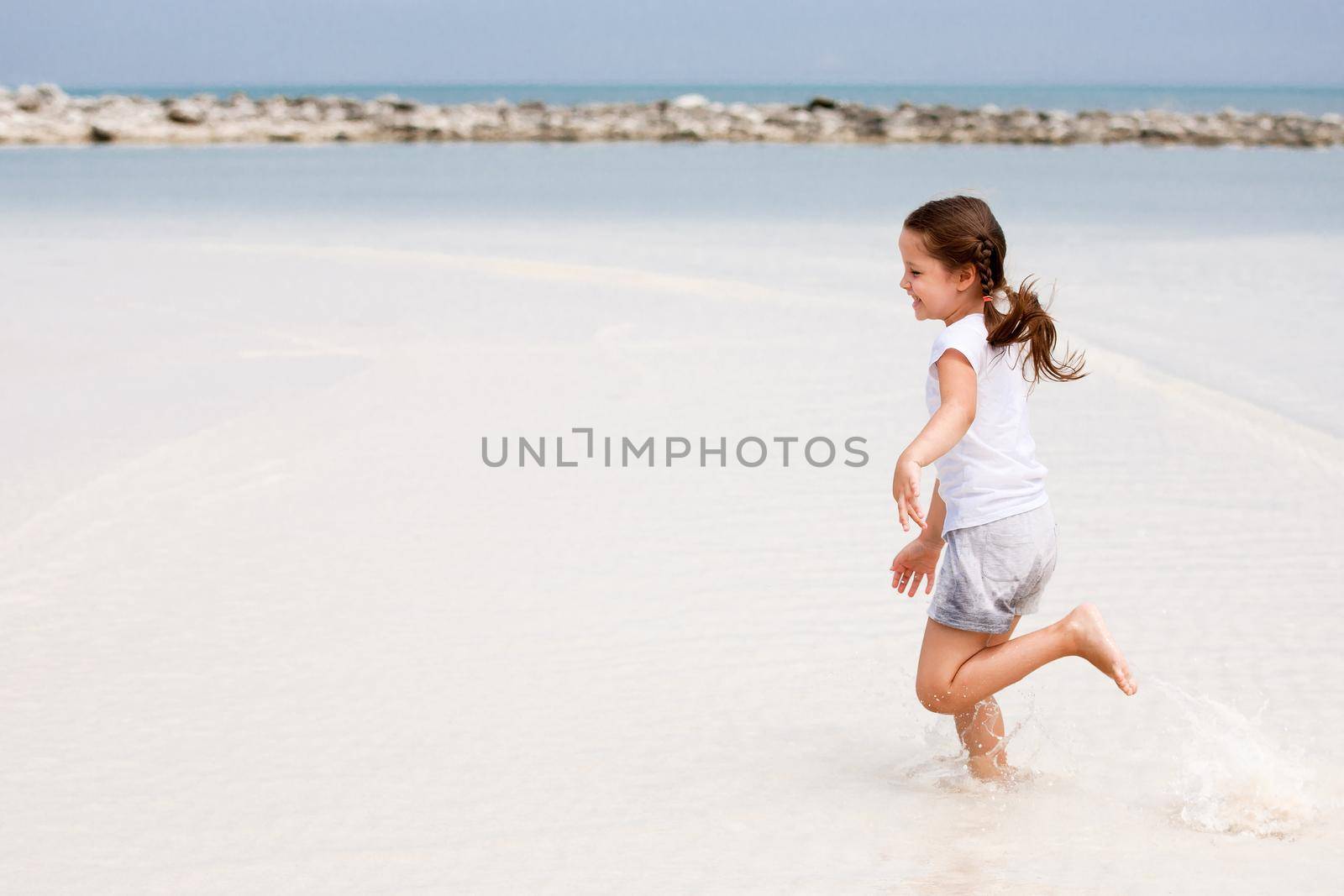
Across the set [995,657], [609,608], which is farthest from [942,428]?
Result: [609,608]

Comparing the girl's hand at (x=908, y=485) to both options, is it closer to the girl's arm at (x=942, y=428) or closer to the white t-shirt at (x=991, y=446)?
the girl's arm at (x=942, y=428)

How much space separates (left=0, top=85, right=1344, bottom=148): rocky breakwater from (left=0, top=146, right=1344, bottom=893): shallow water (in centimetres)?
2641

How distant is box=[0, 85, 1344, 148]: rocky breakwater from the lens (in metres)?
34.2

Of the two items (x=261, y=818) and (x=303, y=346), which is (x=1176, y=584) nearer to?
(x=261, y=818)

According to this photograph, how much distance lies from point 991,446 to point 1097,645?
0.43m

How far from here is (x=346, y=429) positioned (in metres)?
6.10

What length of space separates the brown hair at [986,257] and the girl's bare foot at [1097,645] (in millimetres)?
469

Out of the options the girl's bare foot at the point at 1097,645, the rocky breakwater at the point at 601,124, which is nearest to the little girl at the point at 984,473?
the girl's bare foot at the point at 1097,645

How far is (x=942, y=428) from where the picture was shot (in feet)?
8.37

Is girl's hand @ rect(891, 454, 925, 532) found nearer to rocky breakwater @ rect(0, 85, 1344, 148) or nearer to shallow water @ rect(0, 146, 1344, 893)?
shallow water @ rect(0, 146, 1344, 893)

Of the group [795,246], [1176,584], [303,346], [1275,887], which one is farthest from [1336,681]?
[795,246]

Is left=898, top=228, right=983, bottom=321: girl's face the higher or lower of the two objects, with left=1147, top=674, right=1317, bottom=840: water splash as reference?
higher

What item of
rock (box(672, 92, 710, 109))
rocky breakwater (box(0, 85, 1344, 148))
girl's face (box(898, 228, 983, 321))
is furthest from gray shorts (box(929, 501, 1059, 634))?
rock (box(672, 92, 710, 109))

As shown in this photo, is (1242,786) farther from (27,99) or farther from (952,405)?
(27,99)
